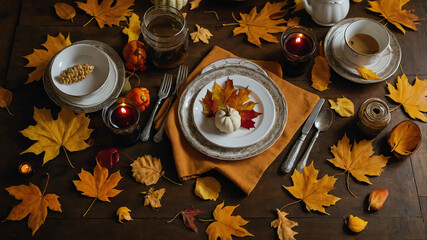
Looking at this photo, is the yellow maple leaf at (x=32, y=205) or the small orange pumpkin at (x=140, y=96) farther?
the small orange pumpkin at (x=140, y=96)

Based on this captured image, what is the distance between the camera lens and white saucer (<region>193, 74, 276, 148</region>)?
3.70 feet

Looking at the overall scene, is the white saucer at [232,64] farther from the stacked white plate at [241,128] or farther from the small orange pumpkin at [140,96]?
the small orange pumpkin at [140,96]

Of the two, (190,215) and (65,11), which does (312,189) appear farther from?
(65,11)

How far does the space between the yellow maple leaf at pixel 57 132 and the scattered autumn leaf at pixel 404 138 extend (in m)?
0.91

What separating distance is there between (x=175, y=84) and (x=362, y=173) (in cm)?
63

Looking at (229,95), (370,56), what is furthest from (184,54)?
(370,56)

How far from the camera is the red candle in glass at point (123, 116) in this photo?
1.17 m

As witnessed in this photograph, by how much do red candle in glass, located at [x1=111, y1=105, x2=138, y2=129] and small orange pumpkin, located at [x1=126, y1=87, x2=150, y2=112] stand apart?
0.14ft

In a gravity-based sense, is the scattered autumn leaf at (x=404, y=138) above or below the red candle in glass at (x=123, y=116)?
above

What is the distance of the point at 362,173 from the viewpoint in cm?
114

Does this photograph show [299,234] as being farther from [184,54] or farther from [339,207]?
[184,54]

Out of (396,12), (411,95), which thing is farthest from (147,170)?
(396,12)

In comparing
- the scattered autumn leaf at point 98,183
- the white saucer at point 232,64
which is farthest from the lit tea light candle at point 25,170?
the white saucer at point 232,64

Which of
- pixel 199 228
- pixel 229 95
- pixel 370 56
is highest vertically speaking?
pixel 370 56
